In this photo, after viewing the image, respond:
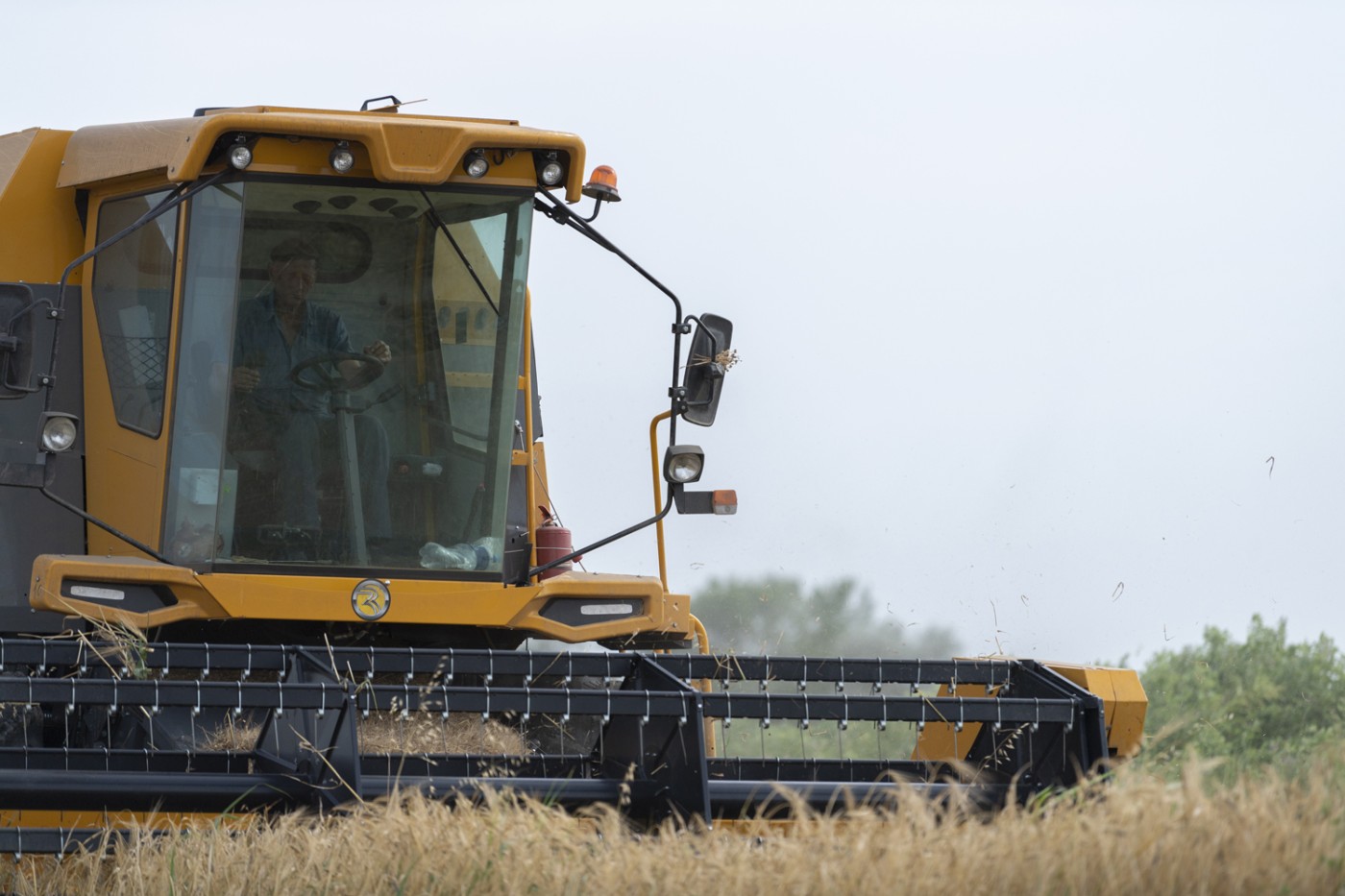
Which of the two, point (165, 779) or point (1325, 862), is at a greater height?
point (1325, 862)

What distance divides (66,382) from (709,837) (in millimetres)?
3672

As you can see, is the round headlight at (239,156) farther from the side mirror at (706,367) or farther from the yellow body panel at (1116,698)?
the yellow body panel at (1116,698)

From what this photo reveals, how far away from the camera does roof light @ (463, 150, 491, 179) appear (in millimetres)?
5656

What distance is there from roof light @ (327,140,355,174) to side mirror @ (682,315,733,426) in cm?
131

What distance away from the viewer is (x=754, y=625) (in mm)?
22891

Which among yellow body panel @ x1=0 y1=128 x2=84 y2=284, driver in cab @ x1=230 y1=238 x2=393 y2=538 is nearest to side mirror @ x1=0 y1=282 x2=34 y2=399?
driver in cab @ x1=230 y1=238 x2=393 y2=538

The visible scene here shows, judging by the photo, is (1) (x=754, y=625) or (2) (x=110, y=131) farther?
(1) (x=754, y=625)

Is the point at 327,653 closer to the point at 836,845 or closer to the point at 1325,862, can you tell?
the point at 836,845

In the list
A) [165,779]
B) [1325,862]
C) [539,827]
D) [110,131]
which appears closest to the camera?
[1325,862]

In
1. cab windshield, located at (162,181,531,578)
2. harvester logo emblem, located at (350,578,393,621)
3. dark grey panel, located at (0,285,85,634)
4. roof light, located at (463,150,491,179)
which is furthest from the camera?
dark grey panel, located at (0,285,85,634)

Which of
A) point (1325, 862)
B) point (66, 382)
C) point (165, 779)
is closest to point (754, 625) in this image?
point (66, 382)

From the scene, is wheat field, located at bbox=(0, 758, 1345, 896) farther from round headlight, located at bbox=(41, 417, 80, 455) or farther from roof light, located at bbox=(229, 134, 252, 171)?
roof light, located at bbox=(229, 134, 252, 171)

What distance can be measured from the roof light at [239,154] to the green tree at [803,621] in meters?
12.9

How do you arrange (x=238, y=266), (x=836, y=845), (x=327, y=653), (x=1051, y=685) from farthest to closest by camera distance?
1. (x=238, y=266)
2. (x=1051, y=685)
3. (x=327, y=653)
4. (x=836, y=845)
